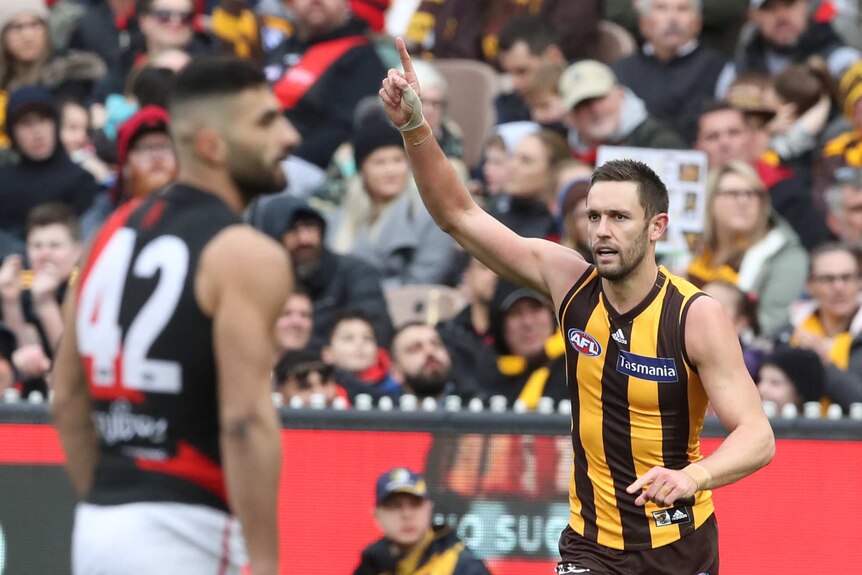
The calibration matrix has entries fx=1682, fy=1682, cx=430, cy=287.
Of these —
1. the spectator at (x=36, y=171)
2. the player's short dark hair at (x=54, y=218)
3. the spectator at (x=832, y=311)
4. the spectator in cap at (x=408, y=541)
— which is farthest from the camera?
the spectator at (x=36, y=171)

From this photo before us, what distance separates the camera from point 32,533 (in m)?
7.82

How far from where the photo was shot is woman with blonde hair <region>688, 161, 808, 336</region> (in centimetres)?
966

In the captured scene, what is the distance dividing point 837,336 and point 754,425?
347cm

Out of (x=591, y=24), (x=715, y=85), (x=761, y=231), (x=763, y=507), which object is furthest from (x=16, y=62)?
(x=763, y=507)

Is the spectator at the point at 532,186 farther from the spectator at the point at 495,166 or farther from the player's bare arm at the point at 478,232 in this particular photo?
the player's bare arm at the point at 478,232

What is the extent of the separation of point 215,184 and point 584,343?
1.98m

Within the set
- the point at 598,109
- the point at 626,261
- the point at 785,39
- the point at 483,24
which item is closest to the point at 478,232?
the point at 626,261

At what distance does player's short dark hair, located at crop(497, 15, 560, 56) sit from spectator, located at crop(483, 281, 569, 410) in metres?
3.62

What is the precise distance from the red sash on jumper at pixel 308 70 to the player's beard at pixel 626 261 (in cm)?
585

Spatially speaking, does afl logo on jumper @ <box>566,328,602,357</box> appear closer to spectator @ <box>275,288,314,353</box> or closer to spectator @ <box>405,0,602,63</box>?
spectator @ <box>275,288,314,353</box>

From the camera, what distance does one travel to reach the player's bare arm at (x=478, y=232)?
6.44 meters

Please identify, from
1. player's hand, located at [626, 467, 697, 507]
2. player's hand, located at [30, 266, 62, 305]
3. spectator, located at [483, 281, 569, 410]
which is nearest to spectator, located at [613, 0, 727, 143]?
spectator, located at [483, 281, 569, 410]

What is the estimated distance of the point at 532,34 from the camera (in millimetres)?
12352

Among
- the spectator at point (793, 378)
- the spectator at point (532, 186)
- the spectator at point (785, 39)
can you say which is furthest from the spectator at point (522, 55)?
the spectator at point (793, 378)
